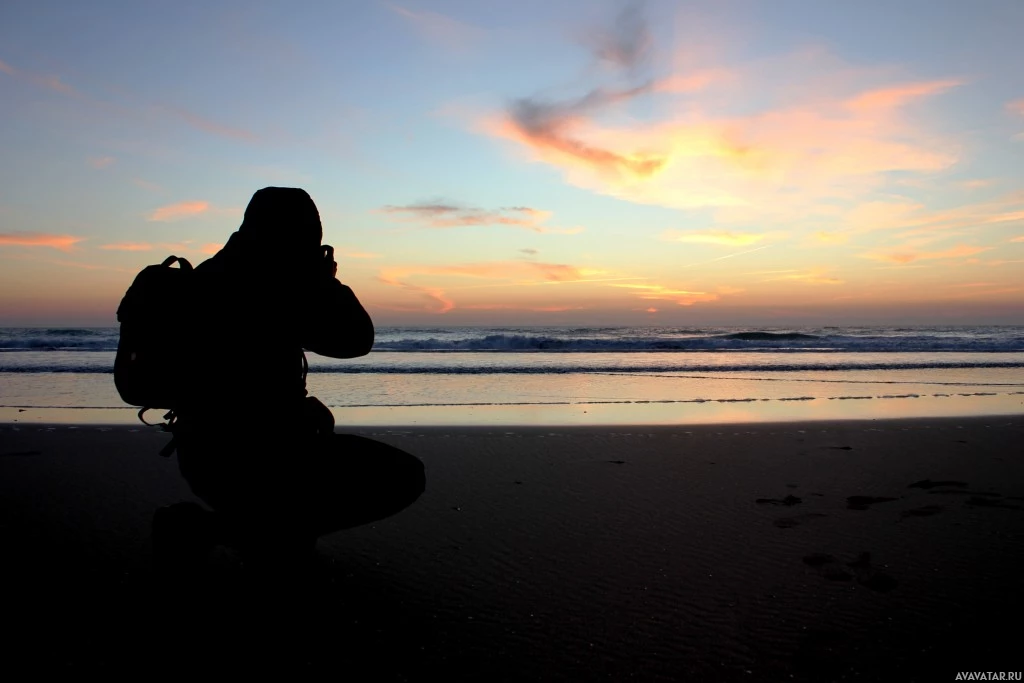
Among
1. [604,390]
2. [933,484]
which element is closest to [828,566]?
[933,484]

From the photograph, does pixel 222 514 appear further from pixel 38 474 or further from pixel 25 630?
pixel 38 474

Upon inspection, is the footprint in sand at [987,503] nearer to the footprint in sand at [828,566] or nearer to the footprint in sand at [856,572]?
the footprint in sand at [856,572]

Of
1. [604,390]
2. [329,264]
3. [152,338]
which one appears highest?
[329,264]

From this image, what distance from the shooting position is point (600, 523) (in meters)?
3.91

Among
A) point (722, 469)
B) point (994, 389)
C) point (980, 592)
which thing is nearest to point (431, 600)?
point (980, 592)

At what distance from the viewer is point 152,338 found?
205cm

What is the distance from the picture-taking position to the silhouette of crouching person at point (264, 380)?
2156 mm

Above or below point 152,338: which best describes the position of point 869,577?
below

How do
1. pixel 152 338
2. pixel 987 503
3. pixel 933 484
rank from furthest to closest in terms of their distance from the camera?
pixel 933 484 < pixel 987 503 < pixel 152 338

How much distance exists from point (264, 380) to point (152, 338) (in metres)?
0.36

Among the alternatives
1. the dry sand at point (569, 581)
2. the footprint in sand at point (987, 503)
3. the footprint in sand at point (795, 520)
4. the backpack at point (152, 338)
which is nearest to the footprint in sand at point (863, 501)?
the dry sand at point (569, 581)

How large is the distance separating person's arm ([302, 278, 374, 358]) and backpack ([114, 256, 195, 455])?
0.39 metres

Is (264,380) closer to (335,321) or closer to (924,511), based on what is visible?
(335,321)

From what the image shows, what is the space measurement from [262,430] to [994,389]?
14.3 metres
